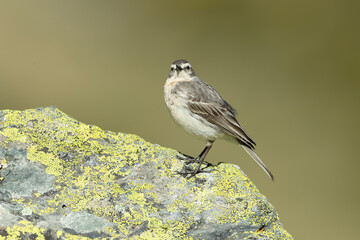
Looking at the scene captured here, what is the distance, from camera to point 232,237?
A: 5902 millimetres

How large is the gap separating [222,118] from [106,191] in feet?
11.0

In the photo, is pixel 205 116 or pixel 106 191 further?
pixel 205 116

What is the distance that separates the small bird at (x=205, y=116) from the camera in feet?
29.6

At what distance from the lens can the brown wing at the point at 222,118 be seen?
896cm

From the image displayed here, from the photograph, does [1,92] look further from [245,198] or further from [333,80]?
[245,198]

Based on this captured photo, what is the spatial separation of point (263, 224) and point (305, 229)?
26.8 ft


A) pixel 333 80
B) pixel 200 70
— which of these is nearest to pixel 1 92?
pixel 200 70

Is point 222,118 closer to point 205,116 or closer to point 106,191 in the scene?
point 205,116

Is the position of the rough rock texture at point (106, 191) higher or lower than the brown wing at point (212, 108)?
lower

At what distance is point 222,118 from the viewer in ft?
30.1

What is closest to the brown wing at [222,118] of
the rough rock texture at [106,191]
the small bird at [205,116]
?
the small bird at [205,116]

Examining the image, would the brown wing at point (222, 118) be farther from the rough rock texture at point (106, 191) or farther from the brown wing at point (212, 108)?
the rough rock texture at point (106, 191)

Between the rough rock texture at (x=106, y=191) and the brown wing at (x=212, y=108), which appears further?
the brown wing at (x=212, y=108)

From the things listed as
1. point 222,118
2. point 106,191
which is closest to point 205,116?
point 222,118
